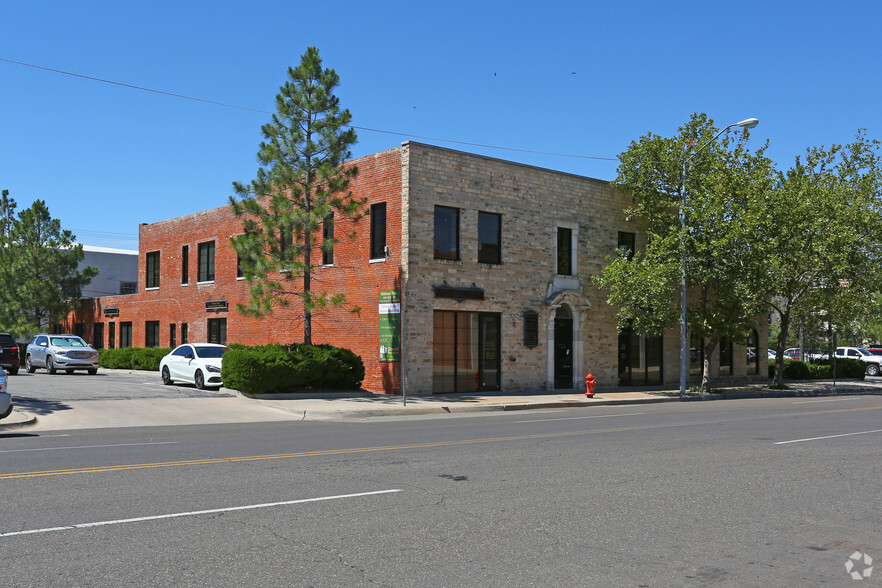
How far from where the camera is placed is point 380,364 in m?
25.4

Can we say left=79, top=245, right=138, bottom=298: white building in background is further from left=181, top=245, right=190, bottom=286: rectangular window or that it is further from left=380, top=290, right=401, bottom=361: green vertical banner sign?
left=380, top=290, right=401, bottom=361: green vertical banner sign

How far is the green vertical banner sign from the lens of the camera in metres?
24.6

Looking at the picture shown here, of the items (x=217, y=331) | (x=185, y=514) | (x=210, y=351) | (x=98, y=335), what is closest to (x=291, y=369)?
(x=210, y=351)

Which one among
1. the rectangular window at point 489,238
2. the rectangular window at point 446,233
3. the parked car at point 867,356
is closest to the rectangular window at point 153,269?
the rectangular window at point 446,233

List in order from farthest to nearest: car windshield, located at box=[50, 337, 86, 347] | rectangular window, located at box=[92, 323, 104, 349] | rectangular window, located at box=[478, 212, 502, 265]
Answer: rectangular window, located at box=[92, 323, 104, 349] → car windshield, located at box=[50, 337, 86, 347] → rectangular window, located at box=[478, 212, 502, 265]

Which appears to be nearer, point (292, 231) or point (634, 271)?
point (292, 231)

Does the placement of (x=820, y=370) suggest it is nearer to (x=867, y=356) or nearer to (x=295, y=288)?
(x=867, y=356)

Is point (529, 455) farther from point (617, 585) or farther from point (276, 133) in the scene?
point (276, 133)

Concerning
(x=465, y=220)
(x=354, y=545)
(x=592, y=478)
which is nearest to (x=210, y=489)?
(x=354, y=545)

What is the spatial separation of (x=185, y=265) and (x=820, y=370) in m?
34.7

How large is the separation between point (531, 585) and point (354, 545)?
60.8 inches

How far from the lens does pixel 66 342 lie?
3347cm

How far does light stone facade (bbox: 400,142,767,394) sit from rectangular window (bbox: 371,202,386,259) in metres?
1.39

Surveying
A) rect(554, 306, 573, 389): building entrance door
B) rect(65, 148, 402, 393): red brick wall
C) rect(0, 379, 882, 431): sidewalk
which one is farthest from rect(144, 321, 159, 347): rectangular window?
rect(554, 306, 573, 389): building entrance door
